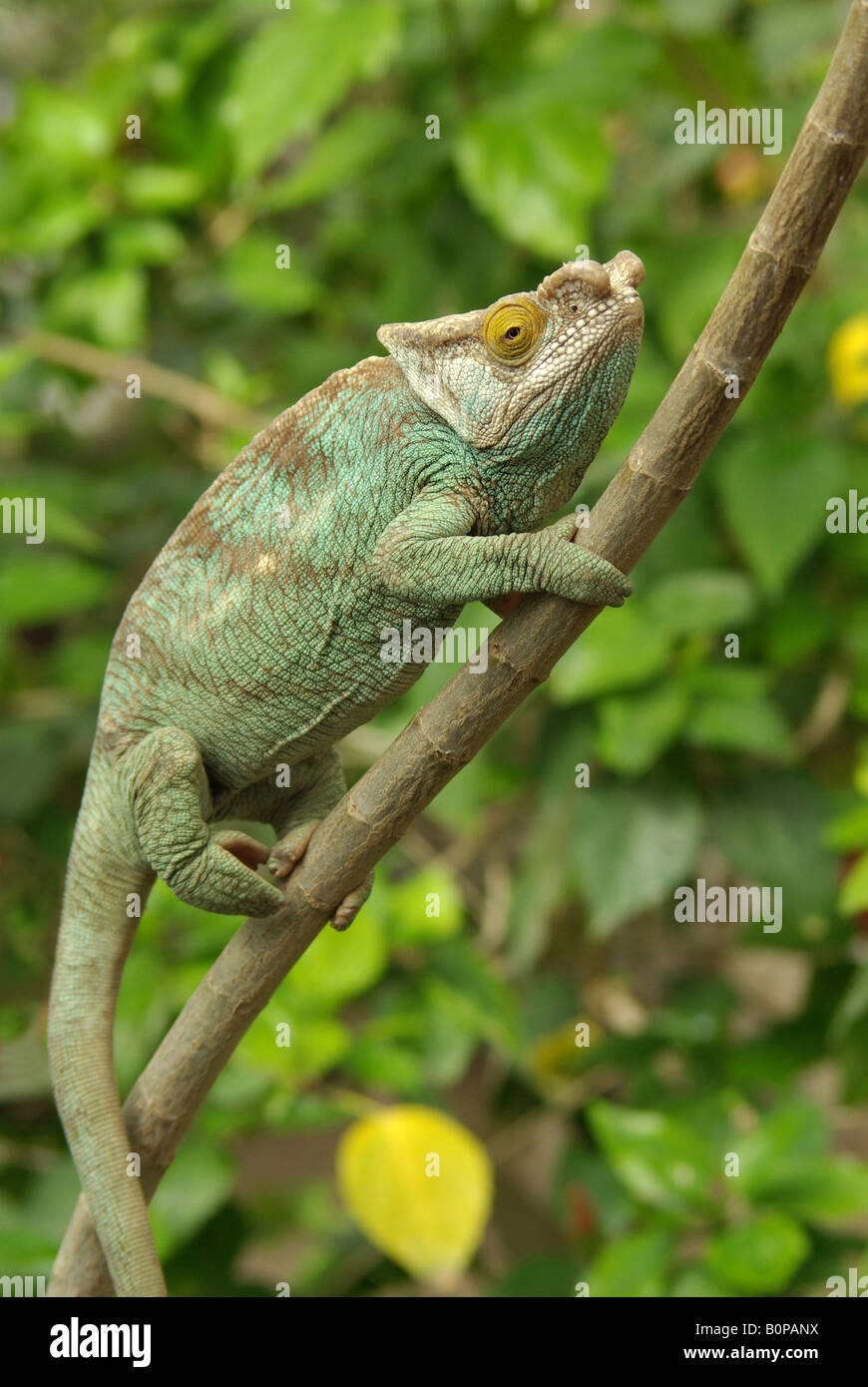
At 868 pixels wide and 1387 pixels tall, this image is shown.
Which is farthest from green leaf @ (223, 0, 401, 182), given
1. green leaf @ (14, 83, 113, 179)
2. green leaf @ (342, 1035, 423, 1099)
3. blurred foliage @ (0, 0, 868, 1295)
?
green leaf @ (342, 1035, 423, 1099)

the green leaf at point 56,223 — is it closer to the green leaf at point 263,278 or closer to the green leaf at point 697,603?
the green leaf at point 263,278

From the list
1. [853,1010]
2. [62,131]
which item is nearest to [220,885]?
[853,1010]

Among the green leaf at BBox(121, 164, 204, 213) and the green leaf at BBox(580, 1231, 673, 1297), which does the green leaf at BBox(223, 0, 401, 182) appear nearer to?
the green leaf at BBox(121, 164, 204, 213)

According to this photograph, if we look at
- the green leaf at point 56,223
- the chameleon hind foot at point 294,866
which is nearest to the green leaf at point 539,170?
the green leaf at point 56,223

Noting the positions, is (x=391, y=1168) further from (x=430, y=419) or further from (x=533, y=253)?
(x=533, y=253)

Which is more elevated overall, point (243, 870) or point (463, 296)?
point (463, 296)
